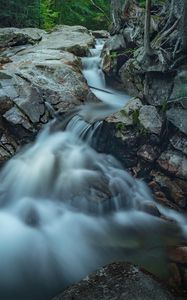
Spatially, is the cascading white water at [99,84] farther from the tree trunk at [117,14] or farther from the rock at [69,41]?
the tree trunk at [117,14]

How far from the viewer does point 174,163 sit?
27.1 ft

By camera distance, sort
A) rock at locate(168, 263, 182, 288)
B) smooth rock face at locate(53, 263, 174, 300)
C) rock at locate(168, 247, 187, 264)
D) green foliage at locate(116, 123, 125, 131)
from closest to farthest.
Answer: smooth rock face at locate(53, 263, 174, 300), rock at locate(168, 263, 182, 288), rock at locate(168, 247, 187, 264), green foliage at locate(116, 123, 125, 131)

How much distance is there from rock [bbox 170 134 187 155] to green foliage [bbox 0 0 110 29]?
1266cm

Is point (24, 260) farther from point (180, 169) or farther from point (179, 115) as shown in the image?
point (179, 115)

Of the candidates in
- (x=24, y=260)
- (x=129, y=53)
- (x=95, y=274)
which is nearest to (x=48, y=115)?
(x=129, y=53)

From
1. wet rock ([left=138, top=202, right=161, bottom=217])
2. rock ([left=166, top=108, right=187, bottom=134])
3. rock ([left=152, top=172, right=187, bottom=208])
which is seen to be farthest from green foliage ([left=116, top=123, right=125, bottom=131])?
wet rock ([left=138, top=202, right=161, bottom=217])

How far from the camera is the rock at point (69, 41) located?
1515cm

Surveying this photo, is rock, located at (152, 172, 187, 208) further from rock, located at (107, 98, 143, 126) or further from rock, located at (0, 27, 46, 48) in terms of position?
rock, located at (0, 27, 46, 48)

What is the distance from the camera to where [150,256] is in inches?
250

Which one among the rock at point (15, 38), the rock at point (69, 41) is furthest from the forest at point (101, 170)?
the rock at point (15, 38)

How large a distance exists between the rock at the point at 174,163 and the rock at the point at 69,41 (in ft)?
26.4

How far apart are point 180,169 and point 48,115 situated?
424 centimetres

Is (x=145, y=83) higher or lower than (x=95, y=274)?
higher

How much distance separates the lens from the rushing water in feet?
19.5
